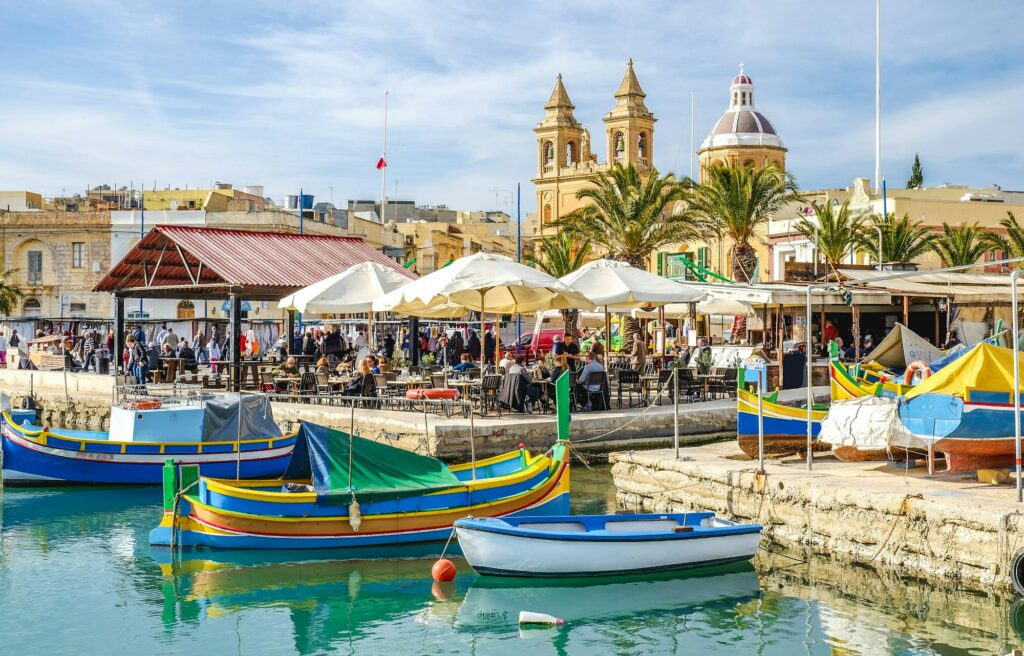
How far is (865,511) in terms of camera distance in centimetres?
1314

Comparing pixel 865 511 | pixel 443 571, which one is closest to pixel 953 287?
pixel 865 511

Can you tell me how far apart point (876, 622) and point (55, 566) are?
34.4 feet

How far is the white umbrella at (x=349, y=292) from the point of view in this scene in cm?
2202

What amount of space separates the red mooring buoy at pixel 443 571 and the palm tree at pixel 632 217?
2307 cm

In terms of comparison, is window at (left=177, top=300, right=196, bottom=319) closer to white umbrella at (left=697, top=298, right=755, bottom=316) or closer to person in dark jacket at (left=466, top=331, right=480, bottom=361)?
person in dark jacket at (left=466, top=331, right=480, bottom=361)

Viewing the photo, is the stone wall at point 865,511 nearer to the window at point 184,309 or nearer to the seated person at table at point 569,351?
the seated person at table at point 569,351

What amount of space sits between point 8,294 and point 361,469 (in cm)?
4835

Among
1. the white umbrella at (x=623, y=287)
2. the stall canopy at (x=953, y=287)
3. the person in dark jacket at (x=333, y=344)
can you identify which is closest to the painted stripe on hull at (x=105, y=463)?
the white umbrella at (x=623, y=287)

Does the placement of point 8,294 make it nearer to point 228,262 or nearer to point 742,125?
point 228,262

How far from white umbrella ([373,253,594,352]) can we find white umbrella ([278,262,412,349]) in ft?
2.79

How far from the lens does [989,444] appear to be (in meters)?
13.5

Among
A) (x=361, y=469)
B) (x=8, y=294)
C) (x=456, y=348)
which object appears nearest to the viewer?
(x=361, y=469)

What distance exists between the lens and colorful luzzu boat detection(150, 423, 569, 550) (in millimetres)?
14242

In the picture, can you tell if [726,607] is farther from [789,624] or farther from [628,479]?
[628,479]
